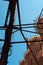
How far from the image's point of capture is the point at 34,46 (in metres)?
33.2

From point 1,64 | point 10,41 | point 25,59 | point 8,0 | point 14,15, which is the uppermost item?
point 8,0

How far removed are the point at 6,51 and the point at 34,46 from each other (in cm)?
2141

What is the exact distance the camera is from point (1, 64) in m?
12.2

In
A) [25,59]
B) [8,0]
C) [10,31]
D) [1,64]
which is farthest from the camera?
[25,59]

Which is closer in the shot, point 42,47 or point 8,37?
point 8,37

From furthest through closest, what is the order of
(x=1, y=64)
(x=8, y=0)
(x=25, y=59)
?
(x=25, y=59)
(x=1, y=64)
(x=8, y=0)

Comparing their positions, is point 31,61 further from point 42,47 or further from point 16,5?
point 16,5

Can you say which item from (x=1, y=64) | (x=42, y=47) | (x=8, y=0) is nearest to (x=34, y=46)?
(x=42, y=47)

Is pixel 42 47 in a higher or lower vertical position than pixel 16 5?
lower

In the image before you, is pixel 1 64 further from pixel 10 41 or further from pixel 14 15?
pixel 14 15

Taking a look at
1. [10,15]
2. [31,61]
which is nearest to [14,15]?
[10,15]

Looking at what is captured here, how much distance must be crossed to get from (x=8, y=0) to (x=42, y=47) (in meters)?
22.2

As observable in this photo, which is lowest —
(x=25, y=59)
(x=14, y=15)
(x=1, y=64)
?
(x=25, y=59)

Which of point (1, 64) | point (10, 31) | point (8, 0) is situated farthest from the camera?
point (1, 64)
